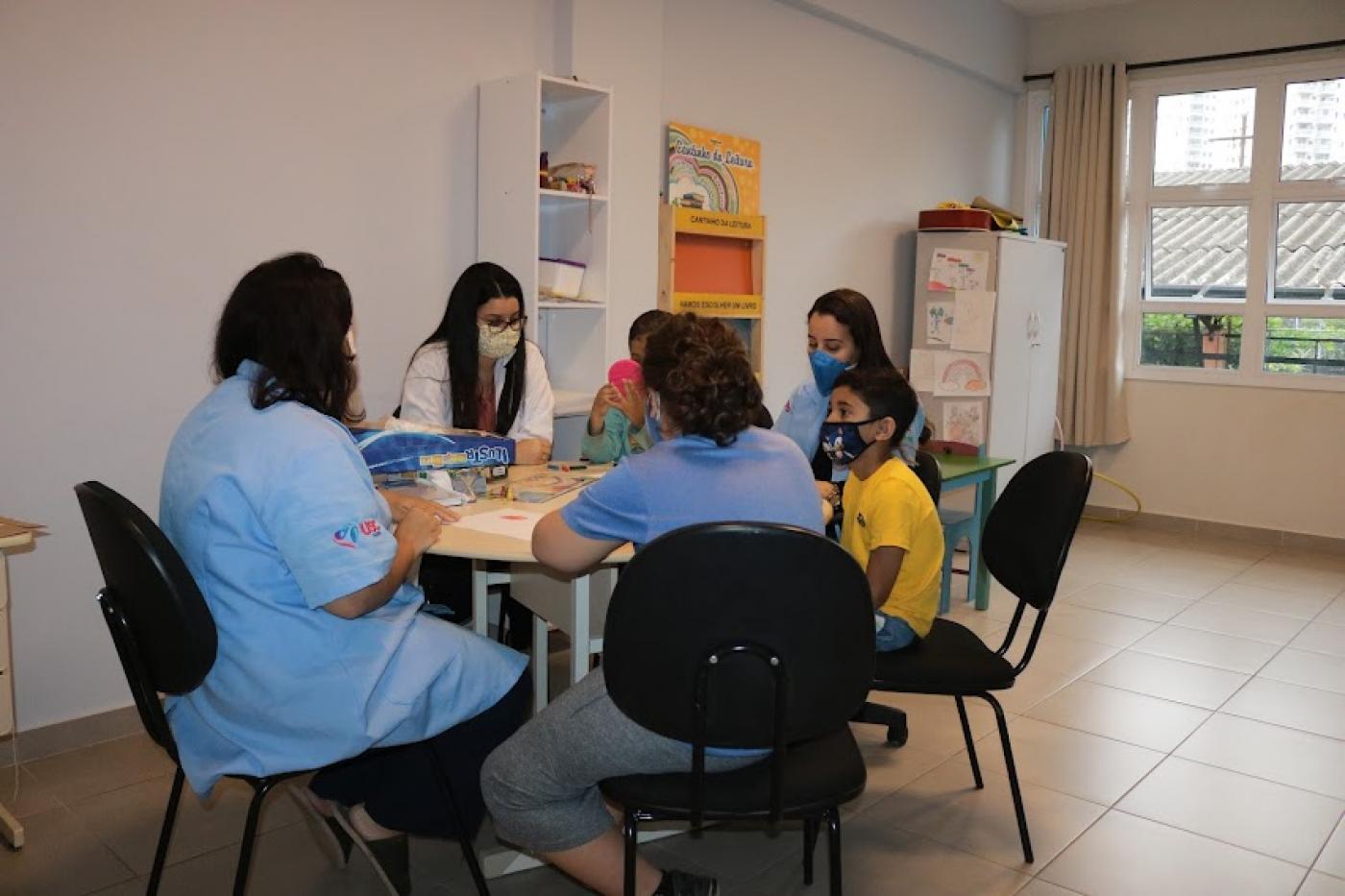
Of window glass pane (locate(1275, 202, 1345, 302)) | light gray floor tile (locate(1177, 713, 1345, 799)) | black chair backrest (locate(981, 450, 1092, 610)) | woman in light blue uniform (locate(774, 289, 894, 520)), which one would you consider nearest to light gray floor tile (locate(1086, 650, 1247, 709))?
light gray floor tile (locate(1177, 713, 1345, 799))

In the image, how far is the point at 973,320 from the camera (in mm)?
5387

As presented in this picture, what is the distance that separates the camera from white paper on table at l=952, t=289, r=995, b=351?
17.5 feet

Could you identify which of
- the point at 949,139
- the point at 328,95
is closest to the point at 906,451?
the point at 328,95

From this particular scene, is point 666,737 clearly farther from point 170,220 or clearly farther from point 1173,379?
point 1173,379

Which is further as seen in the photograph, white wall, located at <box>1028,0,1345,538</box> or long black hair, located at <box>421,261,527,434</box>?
white wall, located at <box>1028,0,1345,538</box>

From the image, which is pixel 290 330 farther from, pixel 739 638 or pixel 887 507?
pixel 887 507

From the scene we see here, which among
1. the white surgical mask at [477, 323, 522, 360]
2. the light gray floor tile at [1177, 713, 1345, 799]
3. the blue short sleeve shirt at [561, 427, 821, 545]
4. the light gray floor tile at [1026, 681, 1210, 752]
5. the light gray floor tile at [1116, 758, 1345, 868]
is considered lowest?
the light gray floor tile at [1116, 758, 1345, 868]

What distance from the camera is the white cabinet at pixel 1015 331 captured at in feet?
17.6

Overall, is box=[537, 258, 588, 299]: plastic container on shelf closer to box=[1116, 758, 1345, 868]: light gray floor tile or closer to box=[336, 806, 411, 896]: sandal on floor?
box=[336, 806, 411, 896]: sandal on floor

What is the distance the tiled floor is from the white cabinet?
5.75ft

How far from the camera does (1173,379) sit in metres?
6.16

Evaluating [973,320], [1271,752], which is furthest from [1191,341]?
[1271,752]

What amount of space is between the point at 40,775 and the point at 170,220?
1.44 meters

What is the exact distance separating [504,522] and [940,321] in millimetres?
3719
